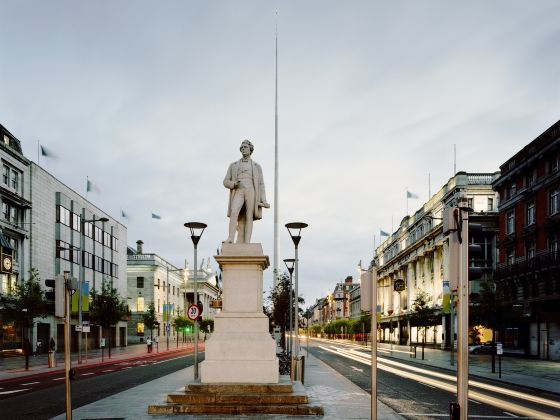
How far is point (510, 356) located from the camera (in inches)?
2063

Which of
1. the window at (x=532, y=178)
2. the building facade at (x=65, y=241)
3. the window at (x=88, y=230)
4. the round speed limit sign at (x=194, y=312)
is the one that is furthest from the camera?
the window at (x=88, y=230)

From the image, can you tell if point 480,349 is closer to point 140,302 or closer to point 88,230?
point 88,230

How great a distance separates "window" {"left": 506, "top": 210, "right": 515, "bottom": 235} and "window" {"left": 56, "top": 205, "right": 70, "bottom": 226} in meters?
45.3

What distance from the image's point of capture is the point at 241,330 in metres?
14.1

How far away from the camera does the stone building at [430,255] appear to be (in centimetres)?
6531

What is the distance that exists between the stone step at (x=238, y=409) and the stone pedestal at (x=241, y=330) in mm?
1085

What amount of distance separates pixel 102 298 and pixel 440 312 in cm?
4178

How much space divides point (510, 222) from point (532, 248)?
561 centimetres

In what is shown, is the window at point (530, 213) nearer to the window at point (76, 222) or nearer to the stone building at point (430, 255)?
the stone building at point (430, 255)

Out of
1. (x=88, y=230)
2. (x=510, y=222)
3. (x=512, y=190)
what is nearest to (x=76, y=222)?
(x=88, y=230)

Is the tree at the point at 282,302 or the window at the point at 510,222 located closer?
the window at the point at 510,222

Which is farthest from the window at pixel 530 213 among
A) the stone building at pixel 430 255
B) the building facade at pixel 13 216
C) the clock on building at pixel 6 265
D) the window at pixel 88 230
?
the window at pixel 88 230

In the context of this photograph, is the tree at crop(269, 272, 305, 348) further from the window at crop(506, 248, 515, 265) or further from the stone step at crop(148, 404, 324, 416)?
the stone step at crop(148, 404, 324, 416)

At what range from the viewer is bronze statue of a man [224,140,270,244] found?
15180 millimetres
